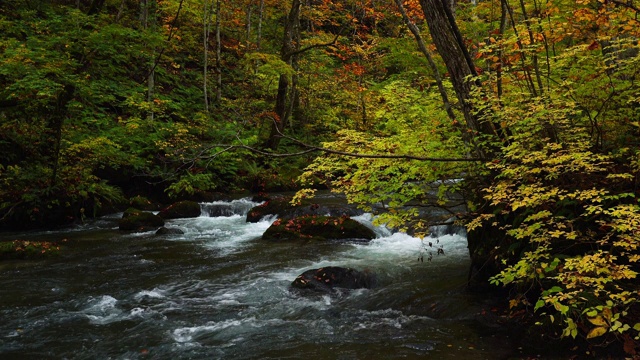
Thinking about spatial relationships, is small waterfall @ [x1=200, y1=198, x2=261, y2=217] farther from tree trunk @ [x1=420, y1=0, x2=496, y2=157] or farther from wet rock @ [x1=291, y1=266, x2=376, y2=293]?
tree trunk @ [x1=420, y1=0, x2=496, y2=157]

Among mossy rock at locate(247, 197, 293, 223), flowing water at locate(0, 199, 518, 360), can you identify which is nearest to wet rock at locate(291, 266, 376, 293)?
flowing water at locate(0, 199, 518, 360)

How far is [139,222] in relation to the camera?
12797 millimetres

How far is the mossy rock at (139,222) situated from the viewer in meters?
12.6

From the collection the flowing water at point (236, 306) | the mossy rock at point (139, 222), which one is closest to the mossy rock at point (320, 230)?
the flowing water at point (236, 306)

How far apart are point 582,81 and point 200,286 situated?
6957 mm

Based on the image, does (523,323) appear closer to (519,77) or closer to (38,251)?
(519,77)

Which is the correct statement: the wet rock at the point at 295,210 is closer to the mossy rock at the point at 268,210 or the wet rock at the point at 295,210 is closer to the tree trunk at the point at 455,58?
the mossy rock at the point at 268,210

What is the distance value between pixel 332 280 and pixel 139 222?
7553 millimetres

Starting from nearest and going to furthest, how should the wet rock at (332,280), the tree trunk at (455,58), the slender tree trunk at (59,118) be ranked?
the tree trunk at (455,58)
the wet rock at (332,280)
the slender tree trunk at (59,118)

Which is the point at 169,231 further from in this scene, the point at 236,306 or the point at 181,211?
the point at 236,306

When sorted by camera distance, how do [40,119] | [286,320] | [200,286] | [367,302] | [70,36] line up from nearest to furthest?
1. [286,320]
2. [367,302]
3. [200,286]
4. [70,36]
5. [40,119]

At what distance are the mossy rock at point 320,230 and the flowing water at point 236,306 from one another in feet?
1.85

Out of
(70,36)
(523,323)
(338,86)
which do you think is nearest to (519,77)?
(523,323)

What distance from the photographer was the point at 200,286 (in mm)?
8023
